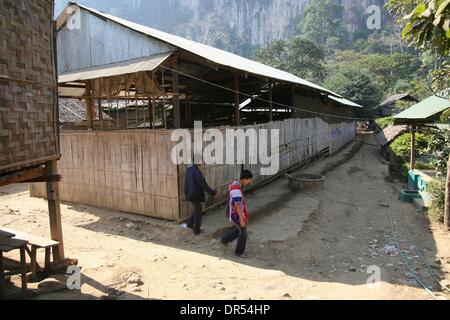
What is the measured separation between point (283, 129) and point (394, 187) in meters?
4.85

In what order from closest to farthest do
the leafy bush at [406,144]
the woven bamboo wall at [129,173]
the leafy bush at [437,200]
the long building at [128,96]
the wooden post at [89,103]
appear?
the woven bamboo wall at [129,173] → the long building at [128,96] → the leafy bush at [437,200] → the wooden post at [89,103] → the leafy bush at [406,144]

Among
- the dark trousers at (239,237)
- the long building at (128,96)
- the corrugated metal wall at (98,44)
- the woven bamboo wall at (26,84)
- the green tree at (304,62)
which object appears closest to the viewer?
the woven bamboo wall at (26,84)

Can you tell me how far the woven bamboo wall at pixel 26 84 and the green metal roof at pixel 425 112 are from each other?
10683 mm

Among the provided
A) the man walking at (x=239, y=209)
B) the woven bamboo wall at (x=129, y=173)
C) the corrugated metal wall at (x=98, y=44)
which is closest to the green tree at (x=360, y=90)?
the woven bamboo wall at (x=129, y=173)

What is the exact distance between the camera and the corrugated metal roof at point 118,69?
794cm

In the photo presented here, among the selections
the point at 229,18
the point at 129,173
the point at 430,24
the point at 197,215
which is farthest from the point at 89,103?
the point at 229,18

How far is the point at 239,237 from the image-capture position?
6613 mm

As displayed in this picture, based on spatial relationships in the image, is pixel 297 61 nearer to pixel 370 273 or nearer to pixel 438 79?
pixel 438 79

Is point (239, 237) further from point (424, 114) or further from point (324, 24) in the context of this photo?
point (324, 24)

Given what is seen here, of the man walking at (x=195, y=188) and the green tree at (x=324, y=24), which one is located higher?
the green tree at (x=324, y=24)

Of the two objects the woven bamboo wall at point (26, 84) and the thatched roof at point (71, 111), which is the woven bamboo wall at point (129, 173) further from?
the thatched roof at point (71, 111)

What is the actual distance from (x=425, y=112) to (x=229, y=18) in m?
101

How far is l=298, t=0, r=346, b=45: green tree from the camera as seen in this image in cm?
8862

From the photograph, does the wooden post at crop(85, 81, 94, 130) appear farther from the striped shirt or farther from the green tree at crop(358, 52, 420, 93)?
the green tree at crop(358, 52, 420, 93)
